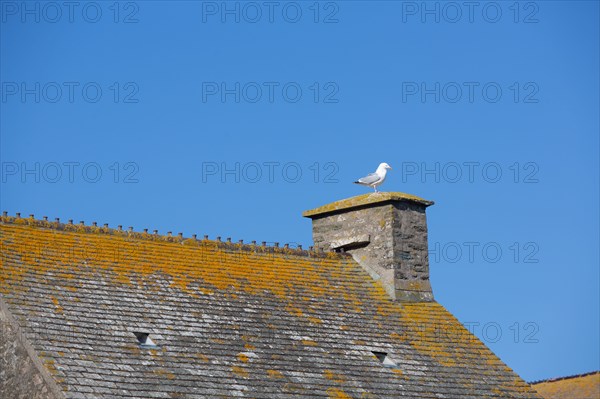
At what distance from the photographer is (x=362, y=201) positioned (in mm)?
27484

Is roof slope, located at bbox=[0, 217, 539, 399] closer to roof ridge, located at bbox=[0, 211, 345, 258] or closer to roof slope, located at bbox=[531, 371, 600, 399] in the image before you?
roof ridge, located at bbox=[0, 211, 345, 258]

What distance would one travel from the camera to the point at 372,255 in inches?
1073

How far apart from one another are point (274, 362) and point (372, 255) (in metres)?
6.14

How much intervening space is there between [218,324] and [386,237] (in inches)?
240

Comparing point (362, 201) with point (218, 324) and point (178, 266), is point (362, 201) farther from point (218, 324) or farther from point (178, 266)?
point (218, 324)

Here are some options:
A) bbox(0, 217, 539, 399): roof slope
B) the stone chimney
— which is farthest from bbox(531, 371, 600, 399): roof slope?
bbox(0, 217, 539, 399): roof slope

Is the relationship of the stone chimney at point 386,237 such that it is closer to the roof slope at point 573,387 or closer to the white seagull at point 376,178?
the white seagull at point 376,178

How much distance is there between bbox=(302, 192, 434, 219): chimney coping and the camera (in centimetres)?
2720

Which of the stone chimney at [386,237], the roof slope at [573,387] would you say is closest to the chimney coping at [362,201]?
the stone chimney at [386,237]

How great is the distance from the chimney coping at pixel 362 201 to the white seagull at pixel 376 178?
24 cm

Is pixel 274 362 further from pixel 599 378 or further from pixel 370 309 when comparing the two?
pixel 599 378

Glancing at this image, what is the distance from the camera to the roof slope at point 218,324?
19.9m

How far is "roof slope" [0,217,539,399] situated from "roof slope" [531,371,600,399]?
1167 cm

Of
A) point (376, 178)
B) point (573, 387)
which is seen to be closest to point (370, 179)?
point (376, 178)
